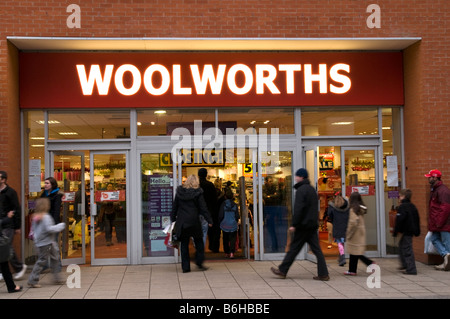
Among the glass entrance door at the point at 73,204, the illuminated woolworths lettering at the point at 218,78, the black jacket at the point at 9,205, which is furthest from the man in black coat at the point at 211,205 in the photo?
the black jacket at the point at 9,205

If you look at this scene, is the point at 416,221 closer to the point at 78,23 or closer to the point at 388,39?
the point at 388,39

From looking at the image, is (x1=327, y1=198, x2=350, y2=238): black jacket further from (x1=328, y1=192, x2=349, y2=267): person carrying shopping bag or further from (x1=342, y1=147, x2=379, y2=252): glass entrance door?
(x1=342, y1=147, x2=379, y2=252): glass entrance door

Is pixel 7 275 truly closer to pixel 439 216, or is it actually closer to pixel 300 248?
pixel 300 248

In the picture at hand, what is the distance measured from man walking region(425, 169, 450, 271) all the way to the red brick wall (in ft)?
1.45

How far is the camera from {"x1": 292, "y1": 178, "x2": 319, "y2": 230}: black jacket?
335 inches

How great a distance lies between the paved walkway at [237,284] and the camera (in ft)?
25.1

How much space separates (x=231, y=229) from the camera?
11.0 m

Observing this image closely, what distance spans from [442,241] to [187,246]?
4.67m

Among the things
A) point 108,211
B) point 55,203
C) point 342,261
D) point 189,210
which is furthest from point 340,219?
point 55,203

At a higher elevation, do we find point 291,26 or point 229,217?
point 291,26

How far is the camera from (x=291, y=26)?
10.2 m

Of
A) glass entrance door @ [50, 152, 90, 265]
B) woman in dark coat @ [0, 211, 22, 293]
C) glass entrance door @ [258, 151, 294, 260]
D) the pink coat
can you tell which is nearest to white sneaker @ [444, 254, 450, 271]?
the pink coat

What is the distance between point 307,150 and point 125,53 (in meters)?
4.14

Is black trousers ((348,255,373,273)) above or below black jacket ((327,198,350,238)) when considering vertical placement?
below
